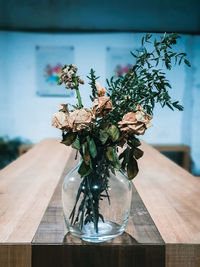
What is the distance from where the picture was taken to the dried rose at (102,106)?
0.89 metres

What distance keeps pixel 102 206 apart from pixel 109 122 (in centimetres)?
22

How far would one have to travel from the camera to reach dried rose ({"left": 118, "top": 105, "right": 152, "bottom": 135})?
89cm

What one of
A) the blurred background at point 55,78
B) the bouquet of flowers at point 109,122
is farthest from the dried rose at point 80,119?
the blurred background at point 55,78

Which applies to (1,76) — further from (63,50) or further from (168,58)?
(168,58)

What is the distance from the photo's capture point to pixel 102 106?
2.93ft

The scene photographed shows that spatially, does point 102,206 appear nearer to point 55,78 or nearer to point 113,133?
point 113,133

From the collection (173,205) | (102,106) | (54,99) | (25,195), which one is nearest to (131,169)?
(102,106)

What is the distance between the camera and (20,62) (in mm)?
4750

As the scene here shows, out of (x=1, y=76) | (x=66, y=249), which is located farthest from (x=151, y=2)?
(x=66, y=249)

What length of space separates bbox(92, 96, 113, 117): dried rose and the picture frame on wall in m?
3.90

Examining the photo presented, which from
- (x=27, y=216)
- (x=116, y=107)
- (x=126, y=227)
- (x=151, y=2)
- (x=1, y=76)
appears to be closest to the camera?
(x=116, y=107)

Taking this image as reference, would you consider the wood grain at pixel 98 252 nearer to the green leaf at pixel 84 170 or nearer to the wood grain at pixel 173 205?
the wood grain at pixel 173 205

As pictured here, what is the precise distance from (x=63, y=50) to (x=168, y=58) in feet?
12.9

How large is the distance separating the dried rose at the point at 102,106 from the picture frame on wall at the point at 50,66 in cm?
390
